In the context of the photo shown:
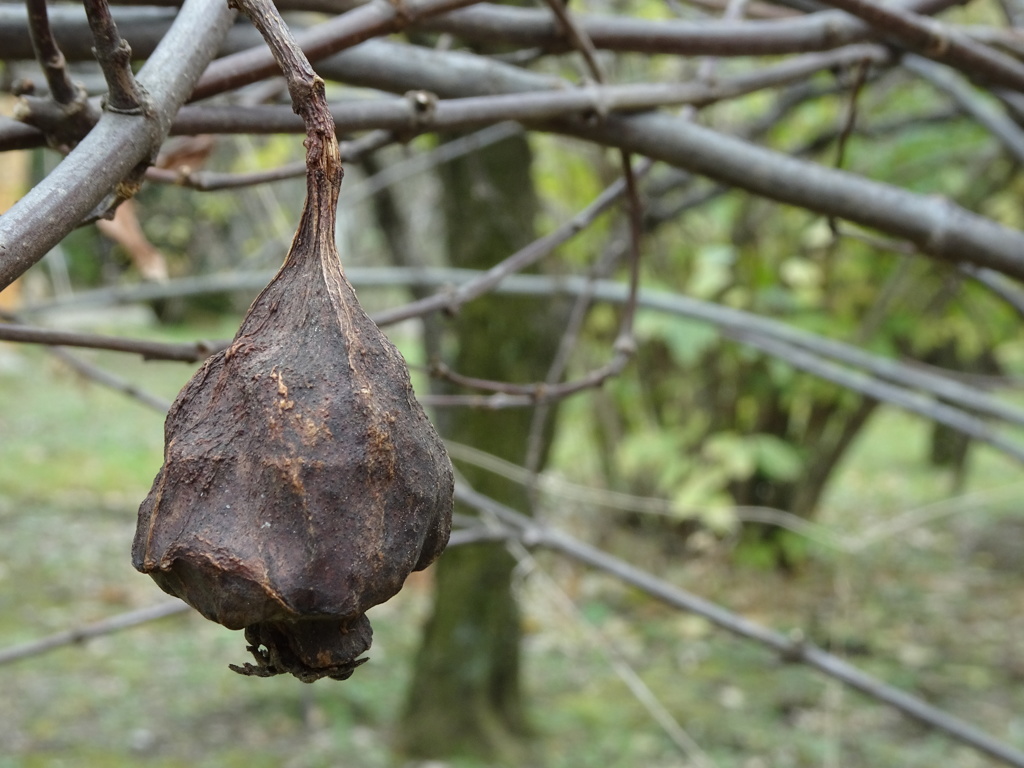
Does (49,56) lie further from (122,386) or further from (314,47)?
(122,386)

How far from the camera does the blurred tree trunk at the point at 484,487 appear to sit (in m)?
4.21

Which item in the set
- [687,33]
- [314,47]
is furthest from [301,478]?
[687,33]

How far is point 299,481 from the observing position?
1.82 ft

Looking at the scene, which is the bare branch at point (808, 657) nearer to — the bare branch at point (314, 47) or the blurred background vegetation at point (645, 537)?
the blurred background vegetation at point (645, 537)

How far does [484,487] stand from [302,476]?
3651 mm

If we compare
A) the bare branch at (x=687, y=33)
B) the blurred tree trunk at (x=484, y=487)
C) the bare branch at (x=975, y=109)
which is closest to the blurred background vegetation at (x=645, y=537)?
the blurred tree trunk at (x=484, y=487)

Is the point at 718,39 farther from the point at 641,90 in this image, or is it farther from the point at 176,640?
the point at 176,640

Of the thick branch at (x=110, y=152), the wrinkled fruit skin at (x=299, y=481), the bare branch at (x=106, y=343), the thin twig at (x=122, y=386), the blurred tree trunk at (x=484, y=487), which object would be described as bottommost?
the blurred tree trunk at (x=484, y=487)

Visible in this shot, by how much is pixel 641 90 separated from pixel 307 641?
1017 millimetres

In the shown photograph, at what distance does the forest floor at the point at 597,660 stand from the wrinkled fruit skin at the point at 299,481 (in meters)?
1.93

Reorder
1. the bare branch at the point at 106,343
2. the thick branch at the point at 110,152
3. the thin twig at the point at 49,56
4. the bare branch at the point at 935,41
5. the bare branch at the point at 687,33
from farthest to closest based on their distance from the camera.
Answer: the bare branch at the point at 687,33, the bare branch at the point at 935,41, the bare branch at the point at 106,343, the thin twig at the point at 49,56, the thick branch at the point at 110,152

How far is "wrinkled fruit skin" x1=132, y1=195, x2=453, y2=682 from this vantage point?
1.82 feet

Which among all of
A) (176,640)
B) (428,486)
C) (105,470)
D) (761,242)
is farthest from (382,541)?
(105,470)

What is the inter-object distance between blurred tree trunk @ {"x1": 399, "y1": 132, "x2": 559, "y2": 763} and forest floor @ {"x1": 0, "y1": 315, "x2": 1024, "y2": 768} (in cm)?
15
